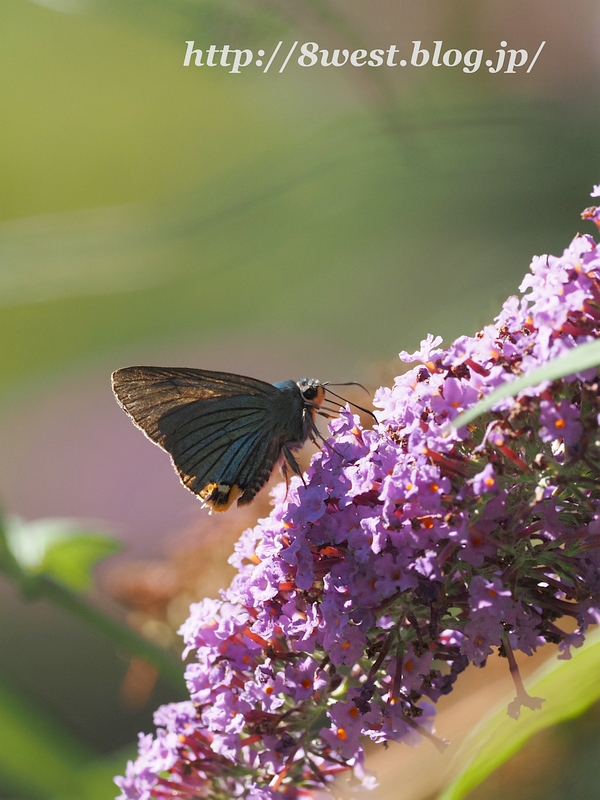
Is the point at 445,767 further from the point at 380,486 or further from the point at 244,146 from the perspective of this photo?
the point at 244,146

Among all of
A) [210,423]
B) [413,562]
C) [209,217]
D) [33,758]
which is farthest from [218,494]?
[209,217]

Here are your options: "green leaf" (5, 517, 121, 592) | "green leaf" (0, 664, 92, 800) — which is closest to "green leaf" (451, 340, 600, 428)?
"green leaf" (5, 517, 121, 592)

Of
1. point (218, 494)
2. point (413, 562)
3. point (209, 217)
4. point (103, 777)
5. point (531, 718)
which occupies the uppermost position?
point (209, 217)

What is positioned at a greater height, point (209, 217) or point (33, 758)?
point (209, 217)

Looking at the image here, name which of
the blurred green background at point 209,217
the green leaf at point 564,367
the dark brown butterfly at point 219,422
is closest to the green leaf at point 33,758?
the blurred green background at point 209,217

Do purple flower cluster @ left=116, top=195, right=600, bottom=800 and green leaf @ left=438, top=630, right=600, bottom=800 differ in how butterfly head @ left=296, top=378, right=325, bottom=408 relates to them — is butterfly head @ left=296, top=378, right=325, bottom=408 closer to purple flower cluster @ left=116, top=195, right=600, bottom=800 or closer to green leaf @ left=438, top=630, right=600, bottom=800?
purple flower cluster @ left=116, top=195, right=600, bottom=800

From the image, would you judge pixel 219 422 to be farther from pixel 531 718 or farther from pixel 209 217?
pixel 209 217

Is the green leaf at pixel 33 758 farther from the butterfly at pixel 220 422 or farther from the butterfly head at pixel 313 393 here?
the butterfly head at pixel 313 393
